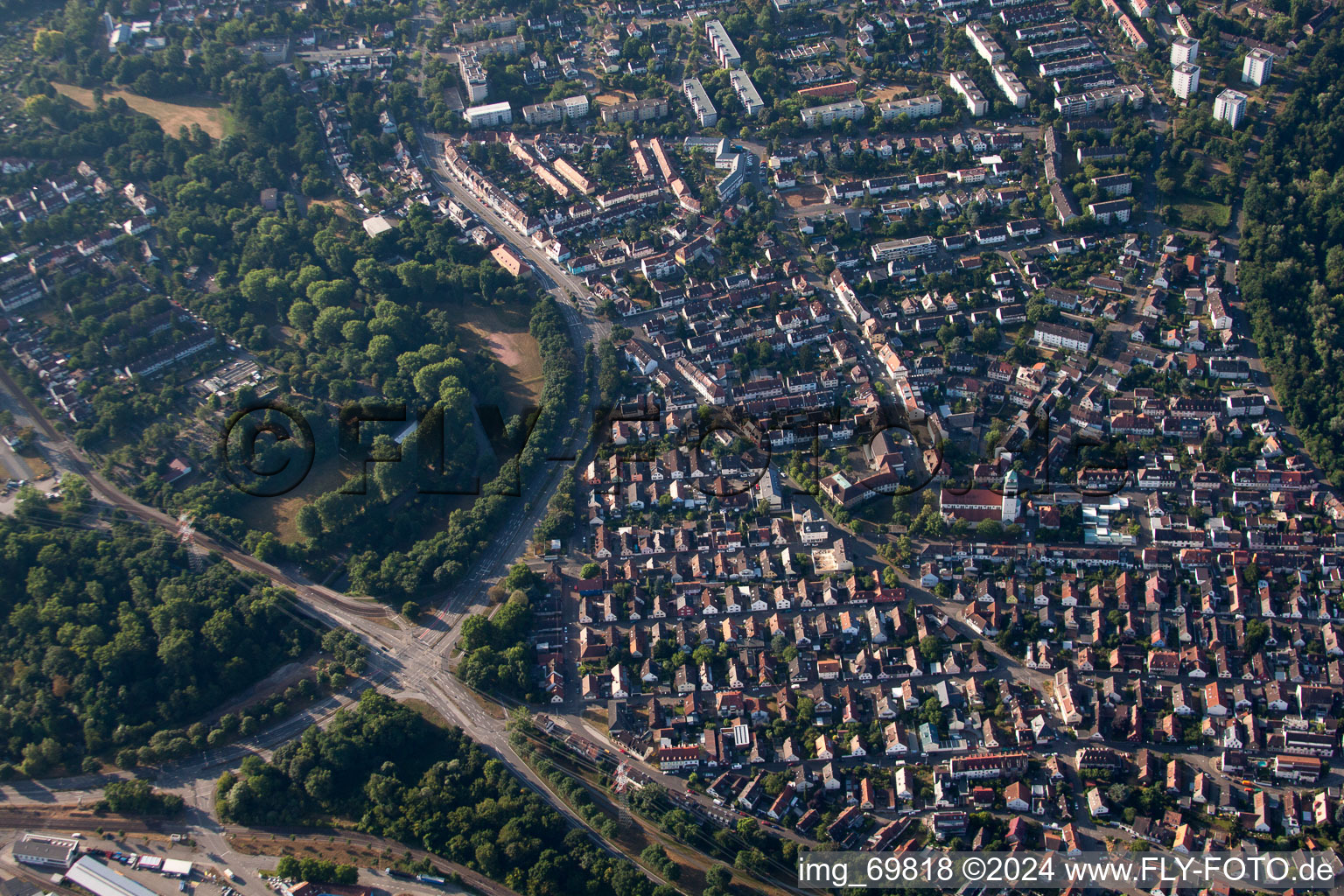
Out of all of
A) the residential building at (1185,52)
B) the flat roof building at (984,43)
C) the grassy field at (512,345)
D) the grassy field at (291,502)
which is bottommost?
the grassy field at (291,502)

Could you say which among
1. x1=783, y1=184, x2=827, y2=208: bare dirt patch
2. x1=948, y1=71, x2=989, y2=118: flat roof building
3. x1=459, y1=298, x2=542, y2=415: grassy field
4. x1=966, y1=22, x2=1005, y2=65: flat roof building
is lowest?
x1=459, y1=298, x2=542, y2=415: grassy field

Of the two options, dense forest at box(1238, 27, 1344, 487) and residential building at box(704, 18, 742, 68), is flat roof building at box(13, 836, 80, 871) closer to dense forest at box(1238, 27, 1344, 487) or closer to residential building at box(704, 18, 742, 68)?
dense forest at box(1238, 27, 1344, 487)

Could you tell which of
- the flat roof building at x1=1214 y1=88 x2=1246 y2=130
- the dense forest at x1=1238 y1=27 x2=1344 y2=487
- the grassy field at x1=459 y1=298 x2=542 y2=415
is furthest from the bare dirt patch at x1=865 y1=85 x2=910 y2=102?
the grassy field at x1=459 y1=298 x2=542 y2=415

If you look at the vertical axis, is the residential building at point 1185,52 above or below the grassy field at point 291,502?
above

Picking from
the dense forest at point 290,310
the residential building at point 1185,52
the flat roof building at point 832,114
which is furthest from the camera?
the flat roof building at point 832,114

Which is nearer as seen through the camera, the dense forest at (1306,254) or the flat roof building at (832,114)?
the dense forest at (1306,254)

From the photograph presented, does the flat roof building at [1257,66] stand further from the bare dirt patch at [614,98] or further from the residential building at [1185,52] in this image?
the bare dirt patch at [614,98]

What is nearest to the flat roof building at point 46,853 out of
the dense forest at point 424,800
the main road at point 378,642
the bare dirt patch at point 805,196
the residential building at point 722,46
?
the main road at point 378,642
